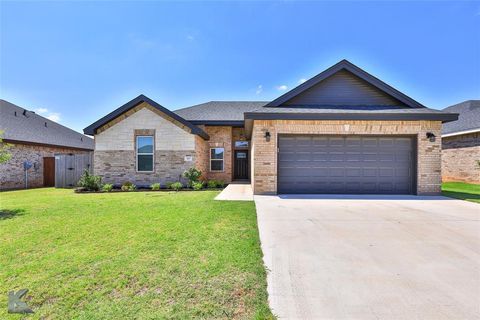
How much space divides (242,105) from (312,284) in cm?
1631

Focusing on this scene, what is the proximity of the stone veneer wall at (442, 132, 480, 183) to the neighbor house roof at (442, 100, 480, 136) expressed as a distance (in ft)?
1.29

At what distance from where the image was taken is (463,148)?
13.9m

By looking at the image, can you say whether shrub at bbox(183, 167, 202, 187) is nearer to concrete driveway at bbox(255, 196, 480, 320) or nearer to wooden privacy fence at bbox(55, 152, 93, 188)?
concrete driveway at bbox(255, 196, 480, 320)

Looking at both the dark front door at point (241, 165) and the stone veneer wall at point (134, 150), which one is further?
the dark front door at point (241, 165)

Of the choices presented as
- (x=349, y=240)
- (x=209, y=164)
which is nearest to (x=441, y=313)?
(x=349, y=240)

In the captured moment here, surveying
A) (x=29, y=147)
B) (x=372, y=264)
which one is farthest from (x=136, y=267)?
(x=29, y=147)

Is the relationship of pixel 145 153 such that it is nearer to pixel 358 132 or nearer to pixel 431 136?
pixel 358 132

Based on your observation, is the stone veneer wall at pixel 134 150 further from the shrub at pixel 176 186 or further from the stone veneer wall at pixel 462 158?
the stone veneer wall at pixel 462 158

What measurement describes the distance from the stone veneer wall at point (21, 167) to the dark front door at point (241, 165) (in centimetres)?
1295

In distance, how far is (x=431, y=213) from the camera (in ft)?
19.8

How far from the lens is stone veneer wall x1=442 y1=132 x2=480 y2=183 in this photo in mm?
13117

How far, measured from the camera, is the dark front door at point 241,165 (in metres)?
15.4

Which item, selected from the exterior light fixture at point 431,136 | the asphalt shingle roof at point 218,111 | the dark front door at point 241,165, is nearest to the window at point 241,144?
the dark front door at point 241,165

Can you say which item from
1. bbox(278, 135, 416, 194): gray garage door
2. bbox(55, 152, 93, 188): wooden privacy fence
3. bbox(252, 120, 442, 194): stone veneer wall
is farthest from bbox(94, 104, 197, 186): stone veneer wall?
bbox(278, 135, 416, 194): gray garage door
